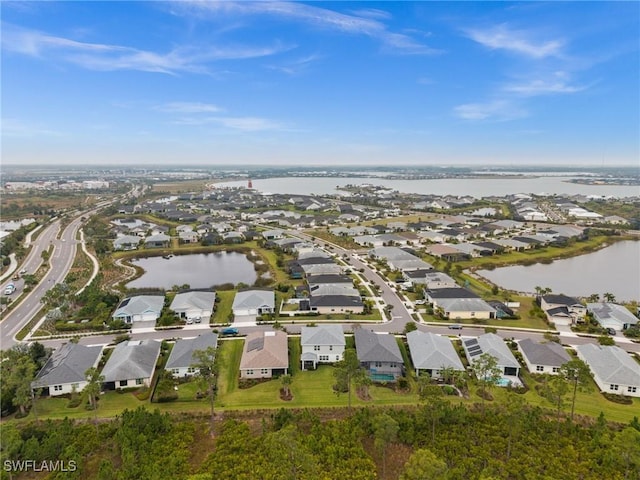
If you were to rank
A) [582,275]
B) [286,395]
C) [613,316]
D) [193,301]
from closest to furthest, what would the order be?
[286,395] → [613,316] → [193,301] → [582,275]

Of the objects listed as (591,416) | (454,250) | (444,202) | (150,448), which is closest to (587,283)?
(454,250)

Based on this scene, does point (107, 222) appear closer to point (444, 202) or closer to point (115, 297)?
point (115, 297)

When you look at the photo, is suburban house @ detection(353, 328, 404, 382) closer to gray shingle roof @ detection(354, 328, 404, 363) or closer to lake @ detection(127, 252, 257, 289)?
gray shingle roof @ detection(354, 328, 404, 363)

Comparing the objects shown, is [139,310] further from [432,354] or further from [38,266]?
[38,266]

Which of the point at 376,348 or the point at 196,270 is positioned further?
the point at 196,270

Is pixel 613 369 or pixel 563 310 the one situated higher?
pixel 563 310

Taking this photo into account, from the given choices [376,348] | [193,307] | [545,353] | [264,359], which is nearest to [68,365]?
[193,307]

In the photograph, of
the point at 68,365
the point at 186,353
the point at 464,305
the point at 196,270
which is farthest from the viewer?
the point at 196,270
